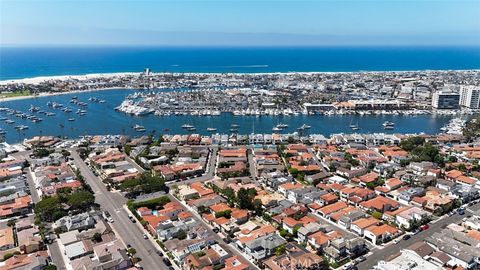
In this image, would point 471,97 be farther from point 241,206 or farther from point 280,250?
point 280,250

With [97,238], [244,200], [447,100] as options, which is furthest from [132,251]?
[447,100]

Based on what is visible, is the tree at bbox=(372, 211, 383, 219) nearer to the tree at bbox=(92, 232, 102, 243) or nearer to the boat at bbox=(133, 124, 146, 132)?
the tree at bbox=(92, 232, 102, 243)

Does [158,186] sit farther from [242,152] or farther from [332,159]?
[332,159]

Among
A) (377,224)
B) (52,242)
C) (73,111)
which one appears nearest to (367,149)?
(377,224)

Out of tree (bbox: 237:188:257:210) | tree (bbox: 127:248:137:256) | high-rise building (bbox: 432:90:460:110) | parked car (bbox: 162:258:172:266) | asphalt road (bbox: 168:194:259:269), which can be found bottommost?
parked car (bbox: 162:258:172:266)

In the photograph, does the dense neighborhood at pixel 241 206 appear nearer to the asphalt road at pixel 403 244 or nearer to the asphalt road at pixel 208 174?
the asphalt road at pixel 403 244

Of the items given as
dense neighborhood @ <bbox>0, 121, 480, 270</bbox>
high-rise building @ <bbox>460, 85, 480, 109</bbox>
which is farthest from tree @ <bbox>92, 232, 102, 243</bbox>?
high-rise building @ <bbox>460, 85, 480, 109</bbox>

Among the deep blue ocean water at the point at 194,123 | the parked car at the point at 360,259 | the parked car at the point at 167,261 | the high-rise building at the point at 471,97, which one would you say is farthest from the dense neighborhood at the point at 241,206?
the high-rise building at the point at 471,97
